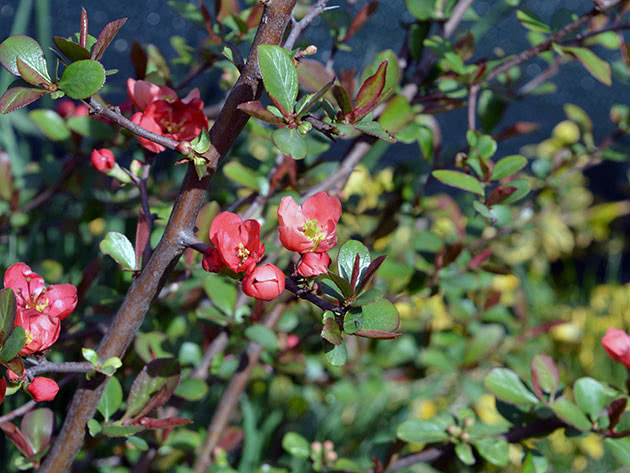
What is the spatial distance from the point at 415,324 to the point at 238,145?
0.44 meters

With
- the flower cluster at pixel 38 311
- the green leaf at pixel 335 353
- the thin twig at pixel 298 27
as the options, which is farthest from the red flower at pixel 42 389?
the thin twig at pixel 298 27

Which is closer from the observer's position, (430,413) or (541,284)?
(430,413)

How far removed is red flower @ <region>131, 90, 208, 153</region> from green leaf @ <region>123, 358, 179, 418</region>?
7.8 inches

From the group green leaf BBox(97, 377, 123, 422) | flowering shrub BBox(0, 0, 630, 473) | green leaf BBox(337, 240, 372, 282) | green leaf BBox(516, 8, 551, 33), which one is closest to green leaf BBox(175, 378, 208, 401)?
flowering shrub BBox(0, 0, 630, 473)

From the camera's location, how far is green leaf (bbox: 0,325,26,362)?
398mm

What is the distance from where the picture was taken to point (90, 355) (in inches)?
18.8

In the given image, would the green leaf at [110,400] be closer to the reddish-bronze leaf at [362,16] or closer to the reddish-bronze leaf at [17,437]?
the reddish-bronze leaf at [17,437]

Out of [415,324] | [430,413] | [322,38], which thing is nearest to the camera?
[415,324]

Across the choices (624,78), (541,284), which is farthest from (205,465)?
(541,284)

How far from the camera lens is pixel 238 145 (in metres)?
0.95

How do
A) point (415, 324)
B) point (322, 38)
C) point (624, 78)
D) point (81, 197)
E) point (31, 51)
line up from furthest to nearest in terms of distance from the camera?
point (322, 38) → point (415, 324) → point (81, 197) → point (624, 78) → point (31, 51)

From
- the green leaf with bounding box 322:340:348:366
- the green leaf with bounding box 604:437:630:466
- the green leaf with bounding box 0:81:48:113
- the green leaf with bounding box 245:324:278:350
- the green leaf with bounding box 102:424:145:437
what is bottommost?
the green leaf with bounding box 245:324:278:350

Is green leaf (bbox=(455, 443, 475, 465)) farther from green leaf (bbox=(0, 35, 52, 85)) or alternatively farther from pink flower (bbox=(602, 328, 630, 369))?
A: green leaf (bbox=(0, 35, 52, 85))

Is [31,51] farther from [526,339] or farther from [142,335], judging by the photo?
[526,339]
